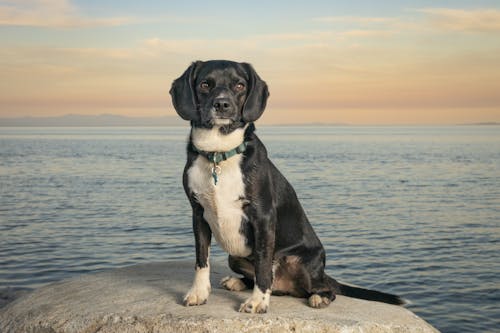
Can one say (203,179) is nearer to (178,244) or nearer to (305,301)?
(305,301)

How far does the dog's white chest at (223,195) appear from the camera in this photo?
5.84 metres

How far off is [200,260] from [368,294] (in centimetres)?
214

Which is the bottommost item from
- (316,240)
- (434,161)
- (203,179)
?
(434,161)

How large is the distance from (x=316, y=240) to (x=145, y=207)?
17855mm

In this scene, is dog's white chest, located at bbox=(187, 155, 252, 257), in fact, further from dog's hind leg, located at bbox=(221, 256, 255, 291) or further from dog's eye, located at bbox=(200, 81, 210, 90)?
dog's eye, located at bbox=(200, 81, 210, 90)

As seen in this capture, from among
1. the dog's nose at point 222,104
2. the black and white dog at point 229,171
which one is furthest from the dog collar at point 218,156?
the dog's nose at point 222,104

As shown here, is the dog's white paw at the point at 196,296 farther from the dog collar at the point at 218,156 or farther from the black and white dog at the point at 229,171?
the dog collar at the point at 218,156

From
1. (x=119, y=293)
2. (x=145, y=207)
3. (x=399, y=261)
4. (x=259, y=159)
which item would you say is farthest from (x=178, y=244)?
(x=259, y=159)

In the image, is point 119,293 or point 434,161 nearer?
point 119,293

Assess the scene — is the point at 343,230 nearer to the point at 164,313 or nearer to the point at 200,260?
the point at 200,260

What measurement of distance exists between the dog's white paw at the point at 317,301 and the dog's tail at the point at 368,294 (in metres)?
0.70

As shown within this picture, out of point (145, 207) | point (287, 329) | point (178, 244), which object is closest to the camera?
point (287, 329)

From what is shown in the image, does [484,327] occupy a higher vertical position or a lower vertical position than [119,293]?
lower

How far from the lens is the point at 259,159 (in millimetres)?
6008
